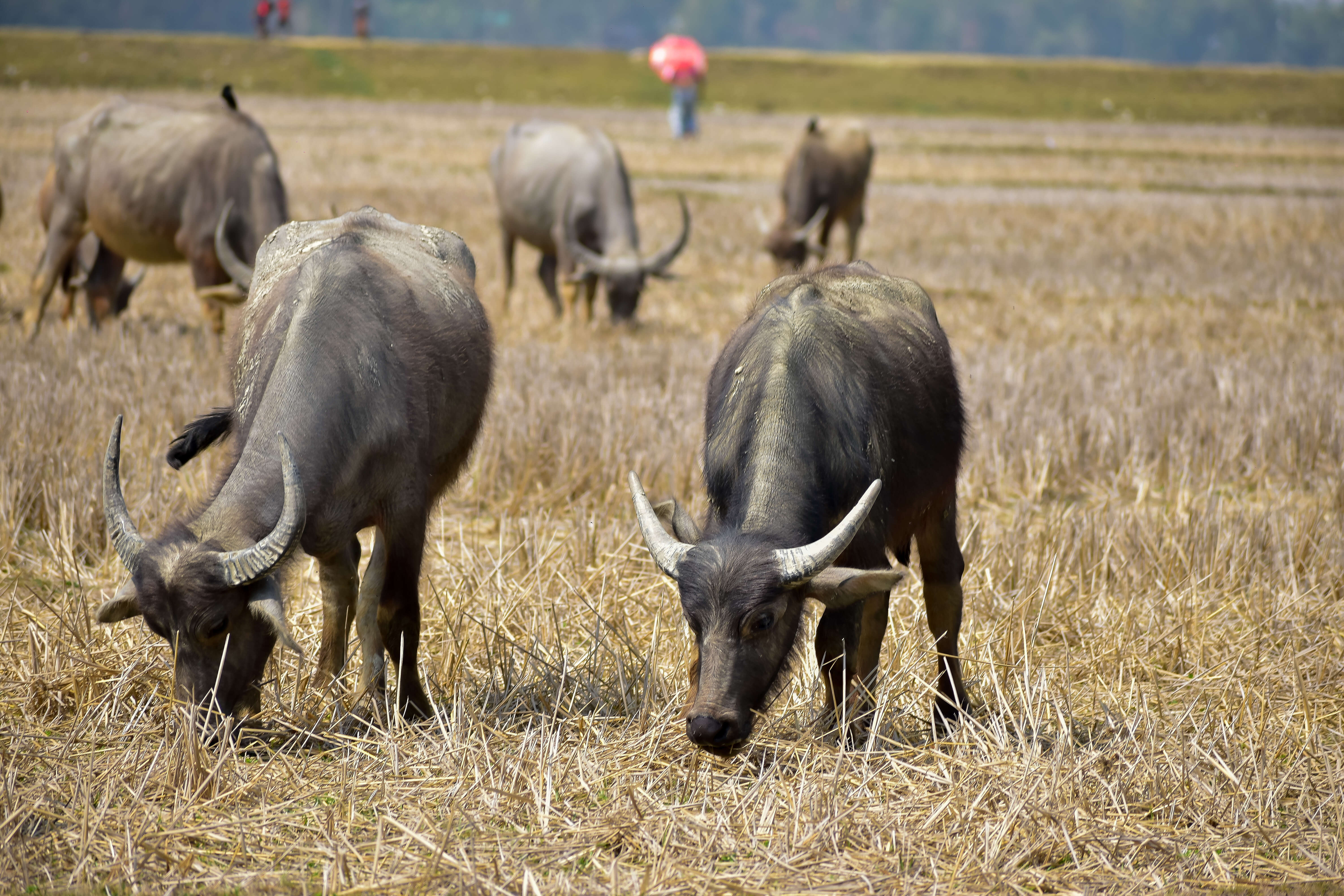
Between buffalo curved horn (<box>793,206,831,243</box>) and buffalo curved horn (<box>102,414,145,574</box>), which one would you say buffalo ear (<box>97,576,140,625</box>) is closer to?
buffalo curved horn (<box>102,414,145,574</box>)

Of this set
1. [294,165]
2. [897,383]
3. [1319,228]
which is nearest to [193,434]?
[897,383]

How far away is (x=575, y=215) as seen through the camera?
11.9m

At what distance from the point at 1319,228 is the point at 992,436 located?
1287cm

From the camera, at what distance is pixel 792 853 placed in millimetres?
3133

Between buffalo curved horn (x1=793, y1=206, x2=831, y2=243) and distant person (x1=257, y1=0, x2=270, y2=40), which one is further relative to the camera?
distant person (x1=257, y1=0, x2=270, y2=40)

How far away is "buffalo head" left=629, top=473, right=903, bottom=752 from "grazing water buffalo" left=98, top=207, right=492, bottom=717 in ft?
3.31

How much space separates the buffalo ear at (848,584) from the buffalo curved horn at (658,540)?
1.18ft

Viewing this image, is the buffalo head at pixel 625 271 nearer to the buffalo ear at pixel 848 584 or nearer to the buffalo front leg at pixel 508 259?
the buffalo front leg at pixel 508 259

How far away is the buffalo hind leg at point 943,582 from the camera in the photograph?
4.23 m

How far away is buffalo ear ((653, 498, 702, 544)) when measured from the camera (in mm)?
3627

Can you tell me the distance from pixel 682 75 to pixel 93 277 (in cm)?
2607

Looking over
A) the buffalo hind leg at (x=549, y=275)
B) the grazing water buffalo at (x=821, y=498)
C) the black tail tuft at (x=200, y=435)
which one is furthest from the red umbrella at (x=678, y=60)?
the black tail tuft at (x=200, y=435)

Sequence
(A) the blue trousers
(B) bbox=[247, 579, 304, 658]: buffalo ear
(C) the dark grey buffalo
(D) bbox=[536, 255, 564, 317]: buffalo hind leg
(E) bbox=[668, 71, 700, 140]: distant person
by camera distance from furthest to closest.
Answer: (A) the blue trousers
(E) bbox=[668, 71, 700, 140]: distant person
(D) bbox=[536, 255, 564, 317]: buffalo hind leg
(C) the dark grey buffalo
(B) bbox=[247, 579, 304, 658]: buffalo ear

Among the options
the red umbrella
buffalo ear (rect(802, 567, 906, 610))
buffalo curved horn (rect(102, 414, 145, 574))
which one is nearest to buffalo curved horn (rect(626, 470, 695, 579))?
buffalo ear (rect(802, 567, 906, 610))
